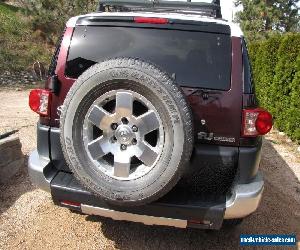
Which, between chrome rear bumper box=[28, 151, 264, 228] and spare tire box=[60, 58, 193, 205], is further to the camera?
chrome rear bumper box=[28, 151, 264, 228]

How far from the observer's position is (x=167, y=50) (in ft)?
10.1

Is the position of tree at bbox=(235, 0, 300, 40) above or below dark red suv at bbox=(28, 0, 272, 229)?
below

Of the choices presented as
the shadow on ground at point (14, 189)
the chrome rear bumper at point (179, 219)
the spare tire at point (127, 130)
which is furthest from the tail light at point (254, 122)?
the shadow on ground at point (14, 189)

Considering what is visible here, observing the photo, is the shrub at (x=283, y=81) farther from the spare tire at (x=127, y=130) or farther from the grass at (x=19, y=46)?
the grass at (x=19, y=46)

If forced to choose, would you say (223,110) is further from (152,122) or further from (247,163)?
→ (152,122)

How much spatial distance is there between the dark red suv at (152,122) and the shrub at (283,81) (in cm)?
517

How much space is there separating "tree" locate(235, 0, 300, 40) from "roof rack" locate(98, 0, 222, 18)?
31.2 m

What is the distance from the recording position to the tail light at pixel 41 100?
124 inches

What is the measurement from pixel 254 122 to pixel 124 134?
1.05m

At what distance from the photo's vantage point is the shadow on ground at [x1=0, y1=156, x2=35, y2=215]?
421 cm

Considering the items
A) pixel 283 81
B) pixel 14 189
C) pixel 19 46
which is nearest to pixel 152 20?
pixel 14 189

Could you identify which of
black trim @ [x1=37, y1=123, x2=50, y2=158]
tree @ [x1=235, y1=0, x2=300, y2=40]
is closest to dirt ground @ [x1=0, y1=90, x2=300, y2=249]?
black trim @ [x1=37, y1=123, x2=50, y2=158]

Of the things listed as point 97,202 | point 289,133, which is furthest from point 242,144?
point 289,133

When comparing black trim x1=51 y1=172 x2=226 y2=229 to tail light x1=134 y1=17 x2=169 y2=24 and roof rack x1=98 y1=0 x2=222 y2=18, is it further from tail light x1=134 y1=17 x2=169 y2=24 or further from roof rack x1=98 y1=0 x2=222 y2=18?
roof rack x1=98 y1=0 x2=222 y2=18
